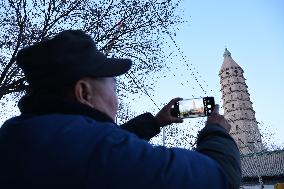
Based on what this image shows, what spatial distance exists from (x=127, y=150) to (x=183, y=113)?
112 centimetres

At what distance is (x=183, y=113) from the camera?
204cm

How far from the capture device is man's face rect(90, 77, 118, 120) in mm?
1295

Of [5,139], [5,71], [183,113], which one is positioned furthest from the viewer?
[5,71]

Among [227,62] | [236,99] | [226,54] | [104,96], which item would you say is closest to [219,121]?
[104,96]

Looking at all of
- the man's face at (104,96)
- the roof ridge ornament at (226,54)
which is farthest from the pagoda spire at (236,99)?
the man's face at (104,96)

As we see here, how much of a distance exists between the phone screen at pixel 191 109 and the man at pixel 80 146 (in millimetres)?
744

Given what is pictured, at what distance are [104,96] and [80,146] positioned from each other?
401 mm

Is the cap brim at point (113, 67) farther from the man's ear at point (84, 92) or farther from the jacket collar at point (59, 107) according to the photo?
the jacket collar at point (59, 107)

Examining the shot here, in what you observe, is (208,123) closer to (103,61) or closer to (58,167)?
(103,61)

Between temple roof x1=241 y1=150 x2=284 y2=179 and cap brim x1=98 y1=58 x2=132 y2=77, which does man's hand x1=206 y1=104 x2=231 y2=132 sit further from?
temple roof x1=241 y1=150 x2=284 y2=179

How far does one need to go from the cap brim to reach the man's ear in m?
0.07

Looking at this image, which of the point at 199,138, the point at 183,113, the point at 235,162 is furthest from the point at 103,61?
the point at 183,113

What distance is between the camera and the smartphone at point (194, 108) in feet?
6.50

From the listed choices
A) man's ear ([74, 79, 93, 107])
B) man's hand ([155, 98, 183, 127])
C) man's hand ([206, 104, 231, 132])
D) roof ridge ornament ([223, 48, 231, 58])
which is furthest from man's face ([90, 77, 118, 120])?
roof ridge ornament ([223, 48, 231, 58])
